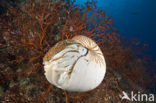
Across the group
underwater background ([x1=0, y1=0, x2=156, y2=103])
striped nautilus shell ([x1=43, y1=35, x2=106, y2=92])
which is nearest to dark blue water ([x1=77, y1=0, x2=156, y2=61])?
underwater background ([x1=0, y1=0, x2=156, y2=103])

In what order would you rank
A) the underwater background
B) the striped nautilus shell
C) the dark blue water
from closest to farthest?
the striped nautilus shell → the underwater background → the dark blue water

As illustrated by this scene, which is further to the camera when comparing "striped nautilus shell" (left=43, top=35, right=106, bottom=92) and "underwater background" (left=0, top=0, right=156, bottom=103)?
"underwater background" (left=0, top=0, right=156, bottom=103)

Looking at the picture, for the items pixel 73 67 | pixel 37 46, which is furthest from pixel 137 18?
pixel 73 67

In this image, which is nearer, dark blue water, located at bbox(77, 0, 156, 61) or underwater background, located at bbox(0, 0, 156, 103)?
underwater background, located at bbox(0, 0, 156, 103)

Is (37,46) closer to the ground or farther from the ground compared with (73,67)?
farther from the ground

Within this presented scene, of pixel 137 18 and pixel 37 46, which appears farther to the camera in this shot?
pixel 137 18

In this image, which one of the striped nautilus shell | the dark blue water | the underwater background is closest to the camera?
the striped nautilus shell

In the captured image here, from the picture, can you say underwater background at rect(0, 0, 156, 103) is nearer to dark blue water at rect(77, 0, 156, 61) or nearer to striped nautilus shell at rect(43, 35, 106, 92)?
striped nautilus shell at rect(43, 35, 106, 92)

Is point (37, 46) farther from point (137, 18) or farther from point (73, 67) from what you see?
point (137, 18)
